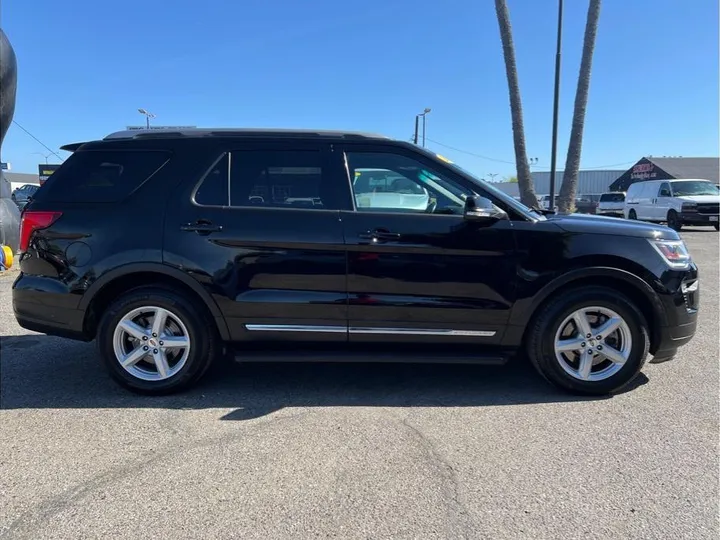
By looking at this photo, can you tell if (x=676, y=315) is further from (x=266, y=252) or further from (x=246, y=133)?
(x=246, y=133)

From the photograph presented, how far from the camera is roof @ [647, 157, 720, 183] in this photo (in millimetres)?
43931

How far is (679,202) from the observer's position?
66.0 feet

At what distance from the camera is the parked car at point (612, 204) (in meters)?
28.4

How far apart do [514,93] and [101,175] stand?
48.1ft

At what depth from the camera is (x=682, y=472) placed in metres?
2.87

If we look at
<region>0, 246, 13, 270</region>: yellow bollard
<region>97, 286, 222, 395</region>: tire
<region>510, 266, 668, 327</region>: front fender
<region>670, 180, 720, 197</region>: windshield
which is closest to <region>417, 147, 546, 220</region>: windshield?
<region>510, 266, 668, 327</region>: front fender

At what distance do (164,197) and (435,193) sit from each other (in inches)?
78.8

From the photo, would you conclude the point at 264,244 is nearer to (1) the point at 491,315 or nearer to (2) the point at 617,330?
(1) the point at 491,315

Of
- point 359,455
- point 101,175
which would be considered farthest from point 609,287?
point 101,175

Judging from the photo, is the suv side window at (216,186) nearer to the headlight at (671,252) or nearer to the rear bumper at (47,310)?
the rear bumper at (47,310)

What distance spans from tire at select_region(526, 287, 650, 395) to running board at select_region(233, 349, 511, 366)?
285mm

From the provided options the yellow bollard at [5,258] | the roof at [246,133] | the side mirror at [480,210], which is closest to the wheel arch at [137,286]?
the roof at [246,133]

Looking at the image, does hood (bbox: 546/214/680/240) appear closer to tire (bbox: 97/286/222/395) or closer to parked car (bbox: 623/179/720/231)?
tire (bbox: 97/286/222/395)

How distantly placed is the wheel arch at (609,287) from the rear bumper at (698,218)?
19205 mm
